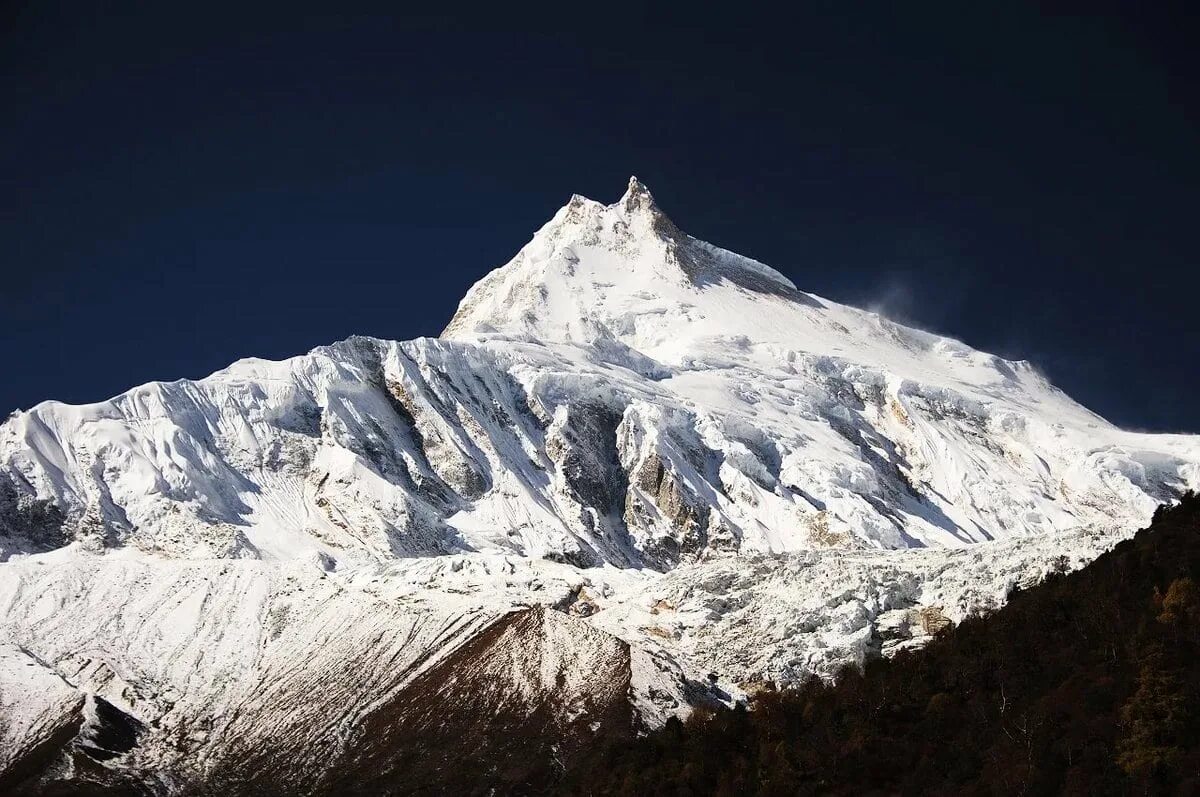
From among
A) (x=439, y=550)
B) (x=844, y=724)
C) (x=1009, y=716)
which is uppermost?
(x=439, y=550)

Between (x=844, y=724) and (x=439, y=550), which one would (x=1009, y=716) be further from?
(x=439, y=550)

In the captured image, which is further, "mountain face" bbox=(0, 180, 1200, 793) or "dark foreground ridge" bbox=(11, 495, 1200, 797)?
"mountain face" bbox=(0, 180, 1200, 793)

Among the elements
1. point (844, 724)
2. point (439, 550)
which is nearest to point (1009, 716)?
point (844, 724)

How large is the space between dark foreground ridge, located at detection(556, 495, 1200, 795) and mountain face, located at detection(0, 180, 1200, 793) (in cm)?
1390

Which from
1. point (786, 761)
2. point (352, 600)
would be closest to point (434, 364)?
point (352, 600)

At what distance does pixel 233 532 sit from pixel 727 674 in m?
60.8

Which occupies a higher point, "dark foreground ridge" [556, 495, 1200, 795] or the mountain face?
the mountain face

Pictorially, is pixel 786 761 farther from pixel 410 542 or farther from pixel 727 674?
pixel 410 542

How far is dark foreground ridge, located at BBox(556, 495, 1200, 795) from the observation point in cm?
5441

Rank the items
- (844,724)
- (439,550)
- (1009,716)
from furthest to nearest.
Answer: (439,550) → (844,724) → (1009,716)

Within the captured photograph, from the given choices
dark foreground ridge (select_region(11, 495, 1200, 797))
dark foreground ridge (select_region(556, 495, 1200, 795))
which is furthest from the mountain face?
dark foreground ridge (select_region(556, 495, 1200, 795))

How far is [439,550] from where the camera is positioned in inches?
5640

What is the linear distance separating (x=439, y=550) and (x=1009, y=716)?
89892mm

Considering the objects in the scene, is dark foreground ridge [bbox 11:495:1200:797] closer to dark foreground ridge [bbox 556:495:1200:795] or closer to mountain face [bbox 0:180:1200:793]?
dark foreground ridge [bbox 556:495:1200:795]
